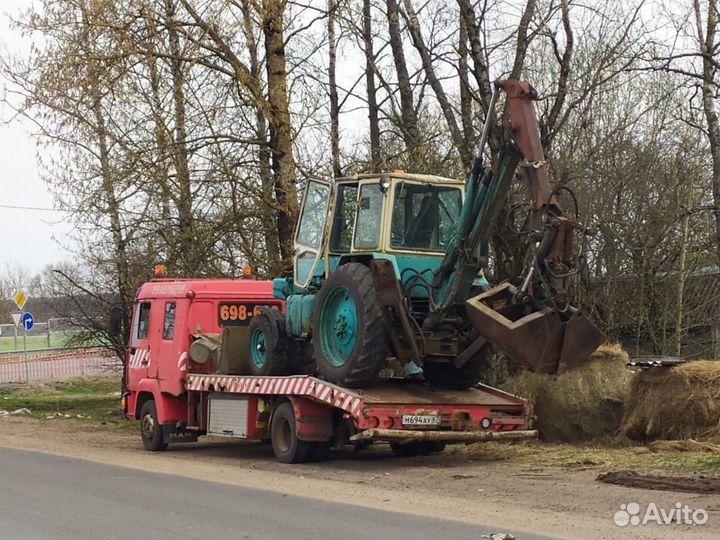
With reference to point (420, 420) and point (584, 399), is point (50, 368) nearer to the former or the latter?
point (584, 399)

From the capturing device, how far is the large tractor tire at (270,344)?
1430cm

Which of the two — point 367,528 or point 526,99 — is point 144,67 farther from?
point 367,528

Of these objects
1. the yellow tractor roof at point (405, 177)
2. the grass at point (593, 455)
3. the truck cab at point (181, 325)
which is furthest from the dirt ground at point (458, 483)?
the yellow tractor roof at point (405, 177)

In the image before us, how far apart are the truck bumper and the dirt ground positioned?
327 millimetres

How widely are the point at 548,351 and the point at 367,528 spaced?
3548 mm

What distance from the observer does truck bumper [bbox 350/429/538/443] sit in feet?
39.7

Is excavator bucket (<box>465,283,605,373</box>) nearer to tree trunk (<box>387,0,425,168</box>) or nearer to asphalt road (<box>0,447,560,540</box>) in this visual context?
asphalt road (<box>0,447,560,540</box>)

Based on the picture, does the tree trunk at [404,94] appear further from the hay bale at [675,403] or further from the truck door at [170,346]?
the hay bale at [675,403]

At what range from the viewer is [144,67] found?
19031 mm

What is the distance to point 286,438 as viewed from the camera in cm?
1384

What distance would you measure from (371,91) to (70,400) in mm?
11966

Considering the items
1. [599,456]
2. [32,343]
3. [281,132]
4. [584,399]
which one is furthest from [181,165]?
[32,343]

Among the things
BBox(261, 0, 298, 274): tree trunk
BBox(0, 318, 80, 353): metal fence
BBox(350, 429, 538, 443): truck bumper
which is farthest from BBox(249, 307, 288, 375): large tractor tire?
BBox(0, 318, 80, 353): metal fence

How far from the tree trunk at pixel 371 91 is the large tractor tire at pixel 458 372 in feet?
19.9
